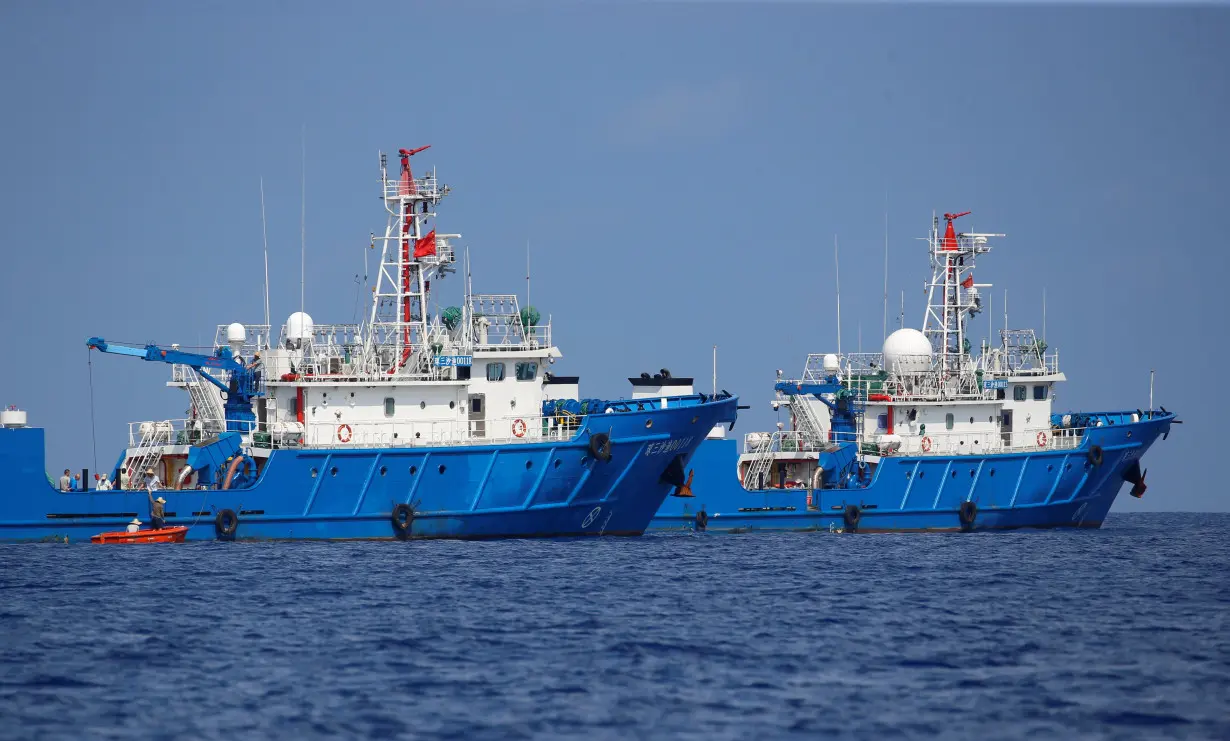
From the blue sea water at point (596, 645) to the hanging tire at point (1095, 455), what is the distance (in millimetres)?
10250

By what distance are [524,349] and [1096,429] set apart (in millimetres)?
16444

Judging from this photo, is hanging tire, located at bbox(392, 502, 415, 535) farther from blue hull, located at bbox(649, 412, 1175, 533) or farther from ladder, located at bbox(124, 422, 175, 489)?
blue hull, located at bbox(649, 412, 1175, 533)

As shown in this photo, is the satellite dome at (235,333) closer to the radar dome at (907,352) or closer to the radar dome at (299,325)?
the radar dome at (299,325)

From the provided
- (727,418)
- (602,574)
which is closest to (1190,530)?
(727,418)

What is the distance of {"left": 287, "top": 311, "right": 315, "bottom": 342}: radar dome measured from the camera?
1614 inches

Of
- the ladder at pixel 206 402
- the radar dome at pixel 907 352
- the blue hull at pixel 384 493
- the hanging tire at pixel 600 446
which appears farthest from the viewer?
the radar dome at pixel 907 352

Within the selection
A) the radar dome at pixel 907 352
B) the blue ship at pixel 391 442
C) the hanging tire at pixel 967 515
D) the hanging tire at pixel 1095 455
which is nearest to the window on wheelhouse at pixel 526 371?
the blue ship at pixel 391 442

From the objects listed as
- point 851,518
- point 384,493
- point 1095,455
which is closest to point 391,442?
point 384,493

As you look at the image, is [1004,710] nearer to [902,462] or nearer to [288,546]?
[288,546]

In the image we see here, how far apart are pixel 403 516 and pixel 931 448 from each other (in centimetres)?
1572

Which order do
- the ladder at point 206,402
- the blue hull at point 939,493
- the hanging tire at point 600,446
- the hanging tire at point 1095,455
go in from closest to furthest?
1. the hanging tire at point 600,446
2. the ladder at point 206,402
3. the blue hull at point 939,493
4. the hanging tire at point 1095,455

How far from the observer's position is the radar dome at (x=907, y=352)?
47.0 m

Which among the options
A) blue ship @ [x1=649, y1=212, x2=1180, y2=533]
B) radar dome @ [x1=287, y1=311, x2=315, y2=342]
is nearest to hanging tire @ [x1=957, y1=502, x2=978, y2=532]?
blue ship @ [x1=649, y1=212, x2=1180, y2=533]

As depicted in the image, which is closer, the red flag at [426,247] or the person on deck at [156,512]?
the person on deck at [156,512]
